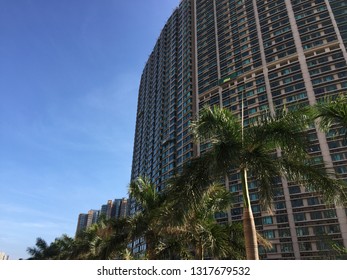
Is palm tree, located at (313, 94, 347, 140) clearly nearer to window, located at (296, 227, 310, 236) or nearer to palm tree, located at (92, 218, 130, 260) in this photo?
palm tree, located at (92, 218, 130, 260)

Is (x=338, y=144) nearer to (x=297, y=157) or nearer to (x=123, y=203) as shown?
(x=297, y=157)

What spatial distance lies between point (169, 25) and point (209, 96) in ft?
161

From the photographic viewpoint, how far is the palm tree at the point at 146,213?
14703 mm

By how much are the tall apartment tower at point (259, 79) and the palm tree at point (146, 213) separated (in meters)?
24.8

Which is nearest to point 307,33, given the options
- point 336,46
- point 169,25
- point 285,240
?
point 336,46

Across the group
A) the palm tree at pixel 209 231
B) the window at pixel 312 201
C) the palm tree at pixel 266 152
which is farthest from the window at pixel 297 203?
the palm tree at pixel 266 152

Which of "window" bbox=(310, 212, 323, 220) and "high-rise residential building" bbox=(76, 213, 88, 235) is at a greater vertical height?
"high-rise residential building" bbox=(76, 213, 88, 235)

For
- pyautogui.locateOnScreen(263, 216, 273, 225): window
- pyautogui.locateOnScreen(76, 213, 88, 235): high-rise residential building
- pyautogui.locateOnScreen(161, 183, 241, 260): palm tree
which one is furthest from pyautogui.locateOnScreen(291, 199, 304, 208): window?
pyautogui.locateOnScreen(76, 213, 88, 235): high-rise residential building

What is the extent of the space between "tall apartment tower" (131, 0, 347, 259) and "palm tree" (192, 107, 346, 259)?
2837cm

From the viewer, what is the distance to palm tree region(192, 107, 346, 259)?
29.8ft

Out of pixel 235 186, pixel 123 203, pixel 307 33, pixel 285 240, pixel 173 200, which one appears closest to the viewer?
pixel 173 200

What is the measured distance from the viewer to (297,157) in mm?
9336

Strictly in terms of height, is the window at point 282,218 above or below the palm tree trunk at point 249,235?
above

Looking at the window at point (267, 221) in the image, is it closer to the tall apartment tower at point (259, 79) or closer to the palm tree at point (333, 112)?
the tall apartment tower at point (259, 79)
